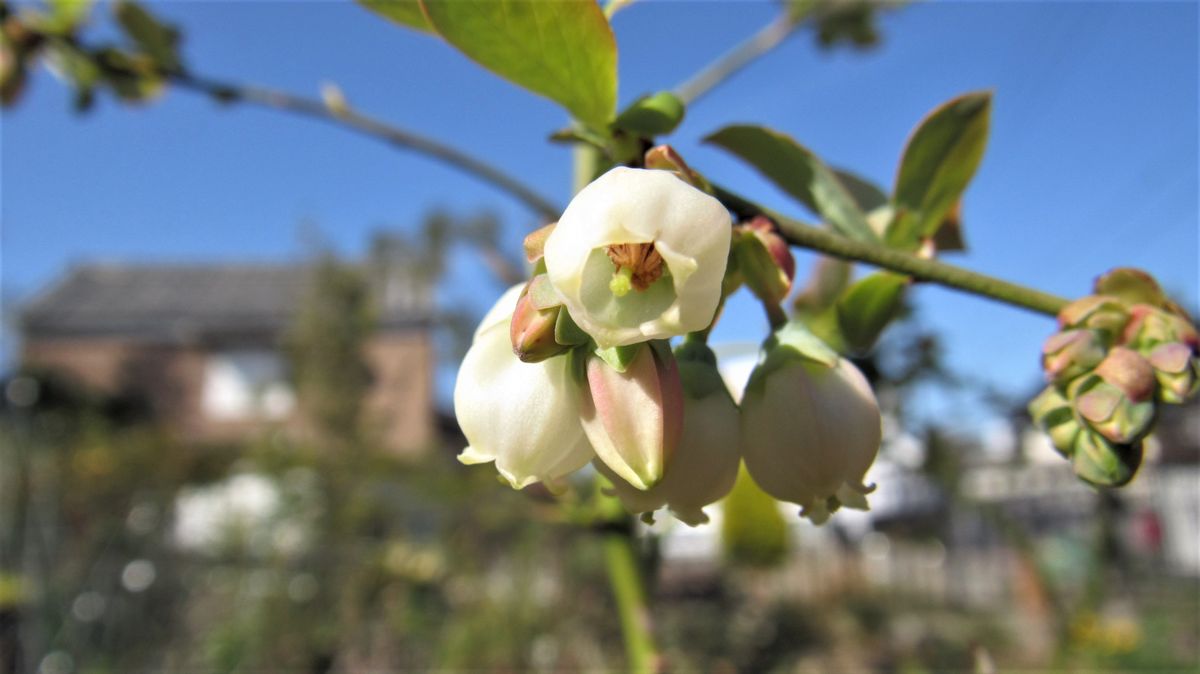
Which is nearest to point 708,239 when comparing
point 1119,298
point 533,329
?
point 533,329

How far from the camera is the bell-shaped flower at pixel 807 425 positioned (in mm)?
394

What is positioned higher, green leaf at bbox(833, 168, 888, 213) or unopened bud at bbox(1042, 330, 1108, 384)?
green leaf at bbox(833, 168, 888, 213)

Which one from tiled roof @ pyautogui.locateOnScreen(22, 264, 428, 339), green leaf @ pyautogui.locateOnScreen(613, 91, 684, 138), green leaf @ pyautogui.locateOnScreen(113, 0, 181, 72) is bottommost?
green leaf @ pyautogui.locateOnScreen(613, 91, 684, 138)

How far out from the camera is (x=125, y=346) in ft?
43.7

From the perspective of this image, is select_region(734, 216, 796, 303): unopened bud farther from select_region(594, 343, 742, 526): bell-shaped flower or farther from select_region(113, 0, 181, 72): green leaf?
select_region(113, 0, 181, 72): green leaf

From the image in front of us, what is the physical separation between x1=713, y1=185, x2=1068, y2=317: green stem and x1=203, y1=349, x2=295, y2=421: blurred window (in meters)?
12.7

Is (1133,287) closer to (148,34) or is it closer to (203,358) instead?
(148,34)

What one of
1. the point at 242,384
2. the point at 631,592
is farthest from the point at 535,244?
the point at 242,384

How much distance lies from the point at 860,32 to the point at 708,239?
1464 mm

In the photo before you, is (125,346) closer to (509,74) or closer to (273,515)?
(273,515)

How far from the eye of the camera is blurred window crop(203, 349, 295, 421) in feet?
40.9

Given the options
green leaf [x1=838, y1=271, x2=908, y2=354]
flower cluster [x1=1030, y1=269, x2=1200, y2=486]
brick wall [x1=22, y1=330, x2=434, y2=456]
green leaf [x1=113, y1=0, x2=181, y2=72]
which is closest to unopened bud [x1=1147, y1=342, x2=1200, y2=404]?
flower cluster [x1=1030, y1=269, x2=1200, y2=486]

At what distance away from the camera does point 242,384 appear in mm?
12953

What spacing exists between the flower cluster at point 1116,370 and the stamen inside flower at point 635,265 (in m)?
0.22
